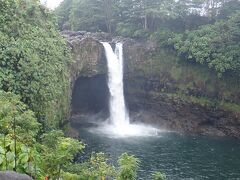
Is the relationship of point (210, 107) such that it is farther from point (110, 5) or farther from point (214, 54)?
point (110, 5)

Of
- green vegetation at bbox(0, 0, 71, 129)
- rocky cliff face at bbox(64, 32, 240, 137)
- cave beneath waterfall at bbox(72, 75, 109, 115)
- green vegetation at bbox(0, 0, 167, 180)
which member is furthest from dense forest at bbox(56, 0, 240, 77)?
green vegetation at bbox(0, 0, 71, 129)

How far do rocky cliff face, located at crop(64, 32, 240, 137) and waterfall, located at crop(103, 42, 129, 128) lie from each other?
0.74m

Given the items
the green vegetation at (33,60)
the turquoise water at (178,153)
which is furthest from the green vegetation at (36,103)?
the turquoise water at (178,153)

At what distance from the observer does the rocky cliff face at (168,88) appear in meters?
45.4

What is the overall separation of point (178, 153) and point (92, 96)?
16814 mm

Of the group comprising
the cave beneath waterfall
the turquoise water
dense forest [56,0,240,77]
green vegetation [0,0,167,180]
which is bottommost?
the turquoise water

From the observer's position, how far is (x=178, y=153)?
3694cm

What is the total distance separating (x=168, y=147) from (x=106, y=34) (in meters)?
20.8

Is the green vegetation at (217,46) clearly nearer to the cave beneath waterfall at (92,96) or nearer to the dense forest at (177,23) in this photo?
the dense forest at (177,23)

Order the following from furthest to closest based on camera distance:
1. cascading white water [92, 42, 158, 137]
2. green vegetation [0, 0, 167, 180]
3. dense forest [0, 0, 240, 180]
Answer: cascading white water [92, 42, 158, 137] < dense forest [0, 0, 240, 180] < green vegetation [0, 0, 167, 180]

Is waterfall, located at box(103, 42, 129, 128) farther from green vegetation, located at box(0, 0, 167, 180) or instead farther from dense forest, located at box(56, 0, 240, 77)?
green vegetation, located at box(0, 0, 167, 180)

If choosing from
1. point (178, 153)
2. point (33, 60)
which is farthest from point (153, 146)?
point (33, 60)

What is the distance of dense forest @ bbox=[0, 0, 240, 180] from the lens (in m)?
14.5

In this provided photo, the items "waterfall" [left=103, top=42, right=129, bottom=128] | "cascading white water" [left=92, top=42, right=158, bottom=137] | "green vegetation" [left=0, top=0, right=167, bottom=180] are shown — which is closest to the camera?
"green vegetation" [left=0, top=0, right=167, bottom=180]
